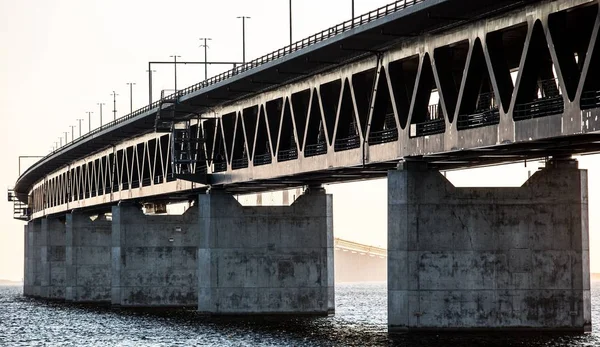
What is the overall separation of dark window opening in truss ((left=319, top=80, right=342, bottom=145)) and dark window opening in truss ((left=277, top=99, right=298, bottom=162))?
407cm

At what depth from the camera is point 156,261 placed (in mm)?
99812

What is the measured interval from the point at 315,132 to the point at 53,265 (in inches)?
2947

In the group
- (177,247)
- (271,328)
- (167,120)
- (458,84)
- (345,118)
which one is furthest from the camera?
(177,247)

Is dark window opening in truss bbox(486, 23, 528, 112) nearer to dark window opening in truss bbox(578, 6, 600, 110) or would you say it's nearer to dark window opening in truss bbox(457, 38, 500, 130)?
dark window opening in truss bbox(457, 38, 500, 130)

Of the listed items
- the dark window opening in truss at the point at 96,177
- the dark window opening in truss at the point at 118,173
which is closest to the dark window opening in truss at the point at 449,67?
the dark window opening in truss at the point at 118,173

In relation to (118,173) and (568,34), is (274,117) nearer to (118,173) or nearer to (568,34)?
(568,34)

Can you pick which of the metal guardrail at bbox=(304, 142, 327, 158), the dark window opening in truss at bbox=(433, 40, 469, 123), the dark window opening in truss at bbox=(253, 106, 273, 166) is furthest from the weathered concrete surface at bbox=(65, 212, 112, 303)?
the dark window opening in truss at bbox=(433, 40, 469, 123)

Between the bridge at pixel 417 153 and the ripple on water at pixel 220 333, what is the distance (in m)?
2.11

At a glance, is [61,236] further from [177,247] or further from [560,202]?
[560,202]

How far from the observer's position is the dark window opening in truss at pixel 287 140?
67250 mm

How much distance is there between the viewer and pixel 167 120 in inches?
3282

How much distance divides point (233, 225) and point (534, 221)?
89.4 feet

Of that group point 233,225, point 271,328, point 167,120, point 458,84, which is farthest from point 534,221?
point 167,120

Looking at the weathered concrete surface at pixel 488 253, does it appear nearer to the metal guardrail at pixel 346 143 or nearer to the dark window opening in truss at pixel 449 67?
the metal guardrail at pixel 346 143
